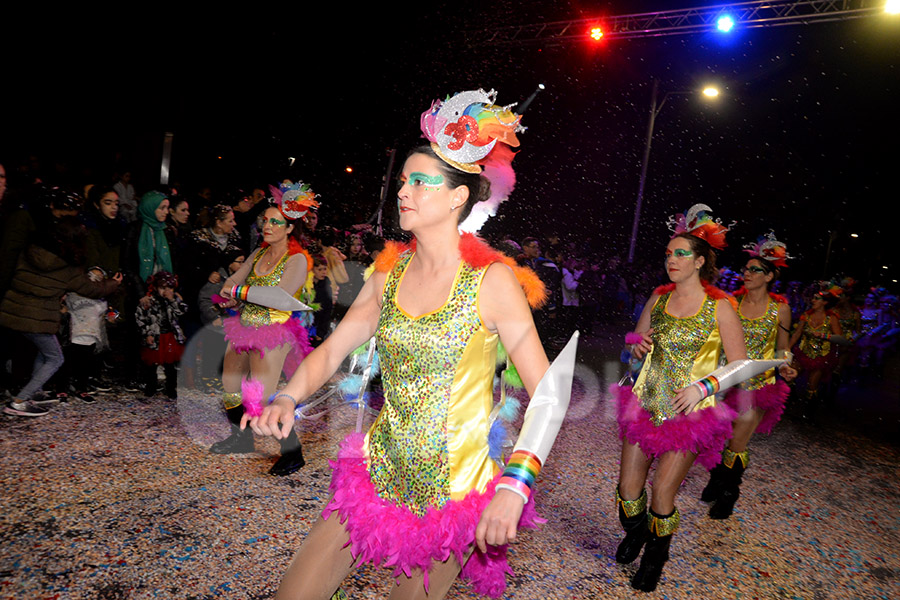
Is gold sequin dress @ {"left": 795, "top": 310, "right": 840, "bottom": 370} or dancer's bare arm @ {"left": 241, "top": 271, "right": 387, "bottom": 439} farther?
gold sequin dress @ {"left": 795, "top": 310, "right": 840, "bottom": 370}

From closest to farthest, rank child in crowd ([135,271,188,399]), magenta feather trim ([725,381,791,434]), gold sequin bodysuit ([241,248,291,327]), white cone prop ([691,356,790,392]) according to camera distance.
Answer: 1. white cone prop ([691,356,790,392])
2. gold sequin bodysuit ([241,248,291,327])
3. magenta feather trim ([725,381,791,434])
4. child in crowd ([135,271,188,399])

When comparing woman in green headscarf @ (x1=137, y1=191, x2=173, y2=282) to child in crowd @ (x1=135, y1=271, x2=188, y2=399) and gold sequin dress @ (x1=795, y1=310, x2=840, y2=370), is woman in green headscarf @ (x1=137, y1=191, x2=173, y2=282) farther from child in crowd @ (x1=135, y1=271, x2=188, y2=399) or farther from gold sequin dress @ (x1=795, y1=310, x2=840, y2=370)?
gold sequin dress @ (x1=795, y1=310, x2=840, y2=370)

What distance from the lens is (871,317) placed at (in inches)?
570

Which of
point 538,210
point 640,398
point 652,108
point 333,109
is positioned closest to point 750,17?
point 652,108

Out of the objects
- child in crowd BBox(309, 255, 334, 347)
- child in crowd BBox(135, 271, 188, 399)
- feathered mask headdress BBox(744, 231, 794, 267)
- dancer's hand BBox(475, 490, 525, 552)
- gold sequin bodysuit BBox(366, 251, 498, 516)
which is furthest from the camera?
child in crowd BBox(309, 255, 334, 347)

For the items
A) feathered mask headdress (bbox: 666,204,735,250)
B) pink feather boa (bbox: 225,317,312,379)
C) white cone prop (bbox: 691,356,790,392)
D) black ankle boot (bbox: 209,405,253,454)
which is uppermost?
feathered mask headdress (bbox: 666,204,735,250)

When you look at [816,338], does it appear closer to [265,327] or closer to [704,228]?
[704,228]

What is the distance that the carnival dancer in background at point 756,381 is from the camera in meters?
4.74

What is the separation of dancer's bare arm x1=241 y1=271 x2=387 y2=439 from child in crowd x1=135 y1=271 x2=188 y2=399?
4.47 meters

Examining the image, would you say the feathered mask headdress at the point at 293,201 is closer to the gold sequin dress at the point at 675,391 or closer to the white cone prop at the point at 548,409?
the gold sequin dress at the point at 675,391

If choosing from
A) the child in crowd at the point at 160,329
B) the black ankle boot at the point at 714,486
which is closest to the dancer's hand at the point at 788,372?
the black ankle boot at the point at 714,486

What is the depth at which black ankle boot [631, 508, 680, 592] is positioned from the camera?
Answer: 3393mm

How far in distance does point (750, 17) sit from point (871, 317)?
29.1 ft

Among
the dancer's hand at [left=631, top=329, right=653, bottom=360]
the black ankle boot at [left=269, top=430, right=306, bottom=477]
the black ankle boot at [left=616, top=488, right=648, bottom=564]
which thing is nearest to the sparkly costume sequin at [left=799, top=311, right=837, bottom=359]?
the dancer's hand at [left=631, top=329, right=653, bottom=360]
